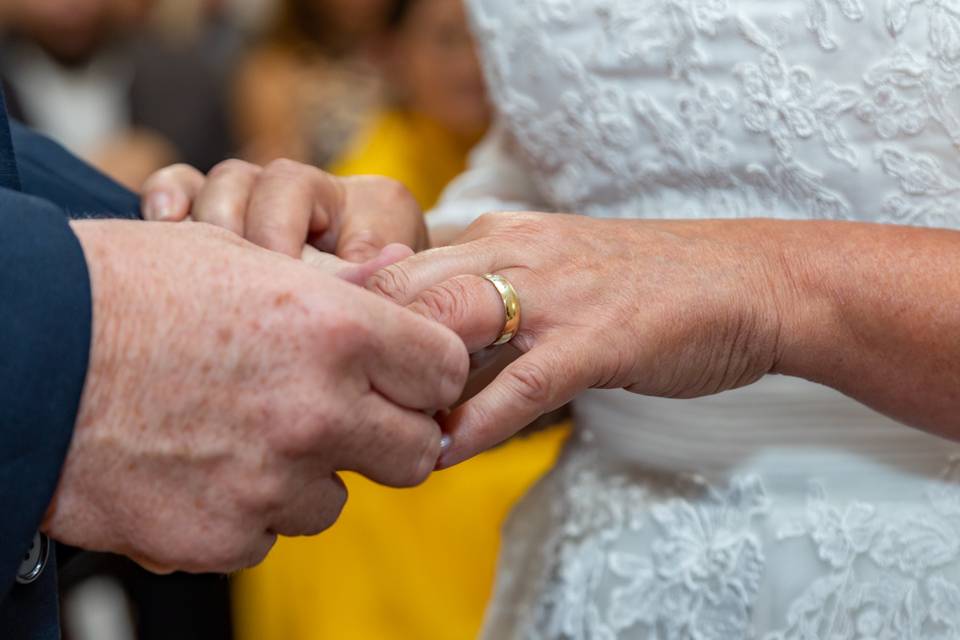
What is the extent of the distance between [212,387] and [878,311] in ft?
1.41

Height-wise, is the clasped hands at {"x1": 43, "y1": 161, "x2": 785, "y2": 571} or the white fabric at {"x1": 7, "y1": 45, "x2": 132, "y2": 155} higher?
the clasped hands at {"x1": 43, "y1": 161, "x2": 785, "y2": 571}

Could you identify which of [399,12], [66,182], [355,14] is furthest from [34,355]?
[355,14]

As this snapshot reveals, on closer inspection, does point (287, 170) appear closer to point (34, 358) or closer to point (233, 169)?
point (233, 169)

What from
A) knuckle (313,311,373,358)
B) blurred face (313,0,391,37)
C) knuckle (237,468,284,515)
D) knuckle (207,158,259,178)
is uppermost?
knuckle (313,311,373,358)

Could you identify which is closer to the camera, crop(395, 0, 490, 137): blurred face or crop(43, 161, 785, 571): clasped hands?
crop(43, 161, 785, 571): clasped hands

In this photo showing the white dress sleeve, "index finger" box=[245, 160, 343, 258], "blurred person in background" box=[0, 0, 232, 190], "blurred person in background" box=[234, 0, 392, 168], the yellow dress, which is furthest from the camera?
"blurred person in background" box=[0, 0, 232, 190]

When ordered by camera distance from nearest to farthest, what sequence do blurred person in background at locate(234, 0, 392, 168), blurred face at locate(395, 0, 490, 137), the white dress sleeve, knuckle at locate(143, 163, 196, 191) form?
knuckle at locate(143, 163, 196, 191), the white dress sleeve, blurred face at locate(395, 0, 490, 137), blurred person in background at locate(234, 0, 392, 168)

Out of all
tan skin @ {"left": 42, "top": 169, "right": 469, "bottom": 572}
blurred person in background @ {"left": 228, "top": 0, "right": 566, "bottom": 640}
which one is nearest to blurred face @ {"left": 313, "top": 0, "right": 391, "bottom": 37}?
blurred person in background @ {"left": 228, "top": 0, "right": 566, "bottom": 640}

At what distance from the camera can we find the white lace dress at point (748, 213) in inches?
30.3

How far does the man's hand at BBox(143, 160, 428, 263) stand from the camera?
83 centimetres

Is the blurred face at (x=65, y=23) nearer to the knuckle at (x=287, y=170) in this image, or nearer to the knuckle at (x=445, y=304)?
the knuckle at (x=287, y=170)

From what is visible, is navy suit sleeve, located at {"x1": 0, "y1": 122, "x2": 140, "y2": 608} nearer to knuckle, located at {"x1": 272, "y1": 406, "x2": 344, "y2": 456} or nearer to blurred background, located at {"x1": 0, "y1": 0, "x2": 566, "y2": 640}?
→ knuckle, located at {"x1": 272, "y1": 406, "x2": 344, "y2": 456}

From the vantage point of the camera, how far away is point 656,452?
92 centimetres

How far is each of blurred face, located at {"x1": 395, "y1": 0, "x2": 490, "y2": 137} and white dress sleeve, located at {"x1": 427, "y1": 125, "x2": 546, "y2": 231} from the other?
4.11 ft
